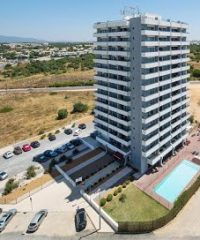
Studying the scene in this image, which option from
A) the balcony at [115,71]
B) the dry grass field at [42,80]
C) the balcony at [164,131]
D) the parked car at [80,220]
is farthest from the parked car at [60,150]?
the dry grass field at [42,80]

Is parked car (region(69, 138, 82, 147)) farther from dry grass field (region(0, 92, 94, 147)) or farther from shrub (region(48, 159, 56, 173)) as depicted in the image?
dry grass field (region(0, 92, 94, 147))

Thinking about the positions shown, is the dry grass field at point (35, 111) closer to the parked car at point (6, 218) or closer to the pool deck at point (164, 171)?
the pool deck at point (164, 171)

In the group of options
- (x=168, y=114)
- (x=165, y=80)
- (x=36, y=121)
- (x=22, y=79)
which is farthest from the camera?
(x=22, y=79)

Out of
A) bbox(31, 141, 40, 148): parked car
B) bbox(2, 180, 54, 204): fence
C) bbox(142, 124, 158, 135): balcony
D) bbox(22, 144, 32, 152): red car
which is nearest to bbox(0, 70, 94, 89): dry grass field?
bbox(31, 141, 40, 148): parked car

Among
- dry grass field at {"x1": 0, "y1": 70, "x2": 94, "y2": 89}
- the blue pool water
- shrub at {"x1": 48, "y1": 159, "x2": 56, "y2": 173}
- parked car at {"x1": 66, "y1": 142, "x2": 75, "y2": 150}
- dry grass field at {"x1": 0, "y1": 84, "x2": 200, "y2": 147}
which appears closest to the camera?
the blue pool water

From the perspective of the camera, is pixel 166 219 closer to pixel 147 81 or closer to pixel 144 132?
pixel 144 132

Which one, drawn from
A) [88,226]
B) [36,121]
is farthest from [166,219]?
[36,121]
